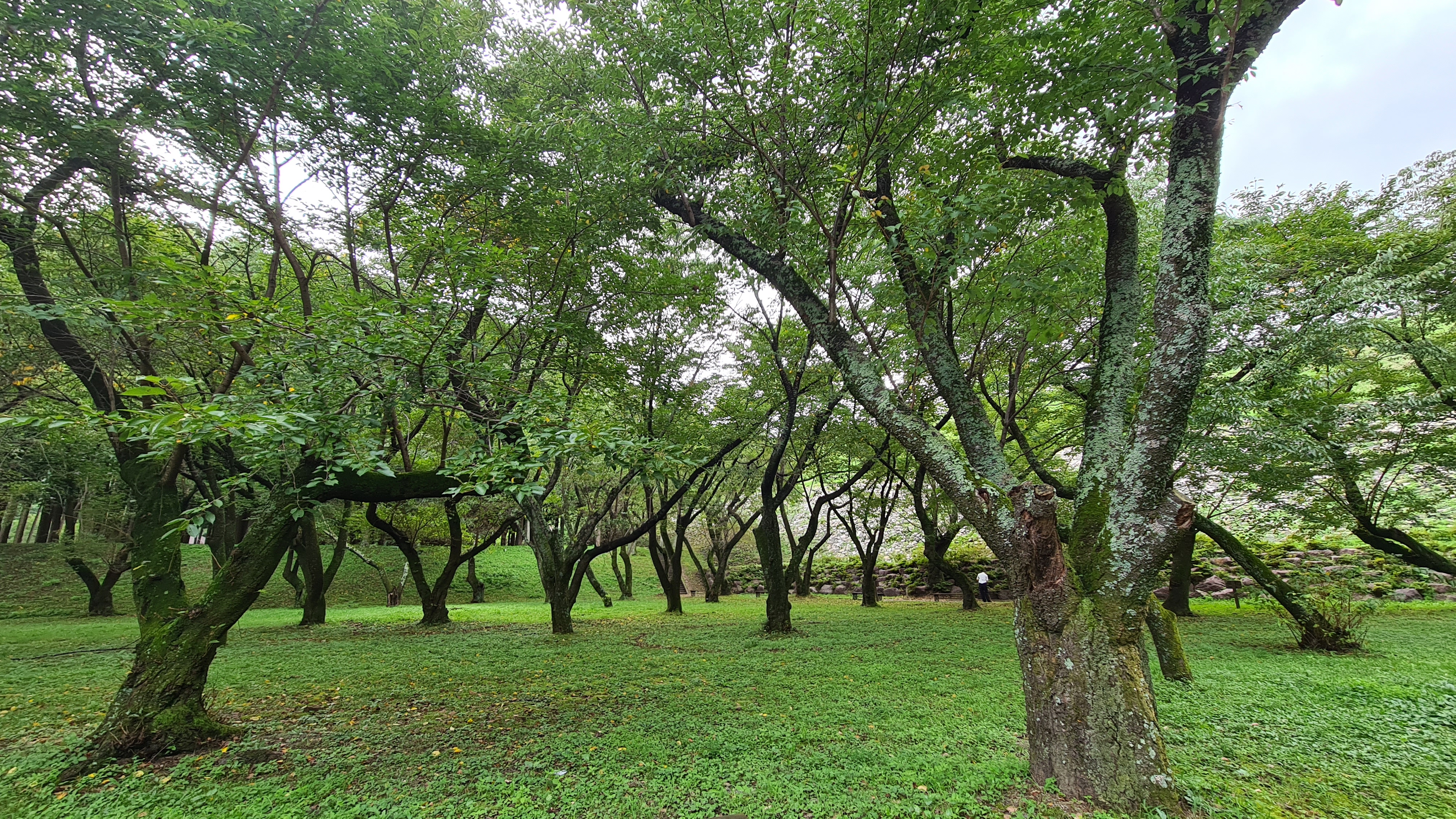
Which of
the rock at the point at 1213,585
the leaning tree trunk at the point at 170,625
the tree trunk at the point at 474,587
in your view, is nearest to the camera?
the leaning tree trunk at the point at 170,625

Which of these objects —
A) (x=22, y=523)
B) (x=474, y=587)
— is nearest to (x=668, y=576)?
(x=474, y=587)

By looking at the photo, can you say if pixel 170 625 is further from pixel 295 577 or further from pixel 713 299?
pixel 295 577

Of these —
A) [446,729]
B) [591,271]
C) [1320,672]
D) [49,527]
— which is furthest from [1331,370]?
[49,527]

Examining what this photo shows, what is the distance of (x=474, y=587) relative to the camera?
1862 centimetres

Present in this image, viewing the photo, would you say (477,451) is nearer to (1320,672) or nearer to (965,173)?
(965,173)

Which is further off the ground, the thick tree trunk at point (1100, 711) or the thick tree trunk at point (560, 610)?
the thick tree trunk at point (1100, 711)

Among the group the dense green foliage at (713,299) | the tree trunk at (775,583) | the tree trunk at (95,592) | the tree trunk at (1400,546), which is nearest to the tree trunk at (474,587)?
the tree trunk at (95,592)

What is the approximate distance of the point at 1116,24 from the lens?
394 centimetres

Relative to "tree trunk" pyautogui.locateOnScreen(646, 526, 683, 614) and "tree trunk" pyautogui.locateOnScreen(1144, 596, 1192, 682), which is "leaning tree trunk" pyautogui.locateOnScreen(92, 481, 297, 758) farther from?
"tree trunk" pyautogui.locateOnScreen(646, 526, 683, 614)

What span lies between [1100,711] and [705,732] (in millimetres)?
2840

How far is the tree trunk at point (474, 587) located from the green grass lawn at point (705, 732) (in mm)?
10465

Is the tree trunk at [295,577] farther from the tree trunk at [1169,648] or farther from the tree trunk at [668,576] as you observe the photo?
the tree trunk at [1169,648]

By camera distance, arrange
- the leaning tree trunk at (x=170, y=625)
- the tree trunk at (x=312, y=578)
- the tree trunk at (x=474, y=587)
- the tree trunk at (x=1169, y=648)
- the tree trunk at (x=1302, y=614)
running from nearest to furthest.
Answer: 1. the leaning tree trunk at (x=170, y=625)
2. the tree trunk at (x=1169, y=648)
3. the tree trunk at (x=1302, y=614)
4. the tree trunk at (x=312, y=578)
5. the tree trunk at (x=474, y=587)

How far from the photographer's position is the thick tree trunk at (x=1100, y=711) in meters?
2.92
